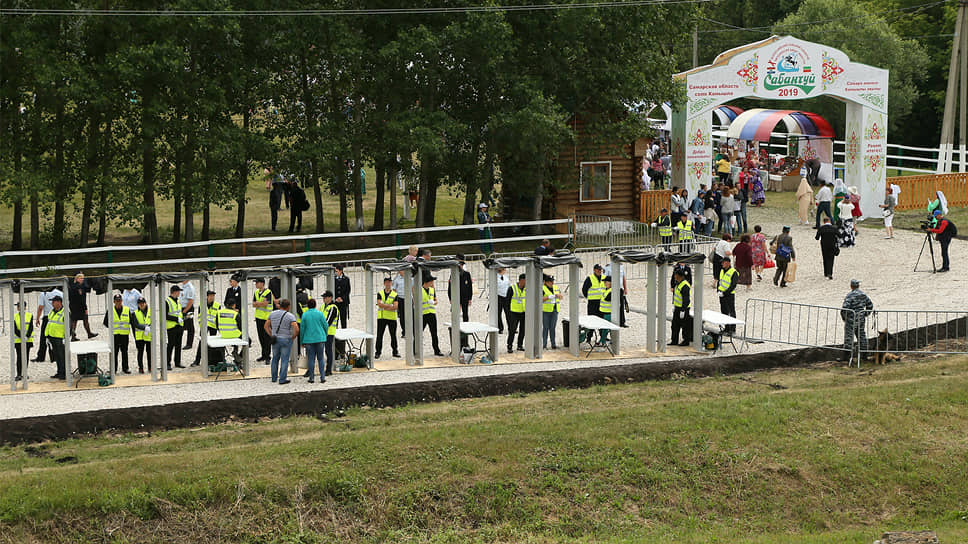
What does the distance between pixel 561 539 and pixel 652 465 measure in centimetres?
203

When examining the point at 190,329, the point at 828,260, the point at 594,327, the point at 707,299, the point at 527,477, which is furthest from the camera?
the point at 828,260

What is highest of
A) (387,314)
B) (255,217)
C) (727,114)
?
(727,114)

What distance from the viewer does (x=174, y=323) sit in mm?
20141

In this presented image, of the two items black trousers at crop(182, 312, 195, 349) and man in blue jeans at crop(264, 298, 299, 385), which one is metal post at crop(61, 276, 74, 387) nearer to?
black trousers at crop(182, 312, 195, 349)

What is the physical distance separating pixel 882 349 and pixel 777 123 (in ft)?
87.9

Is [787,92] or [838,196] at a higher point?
[787,92]

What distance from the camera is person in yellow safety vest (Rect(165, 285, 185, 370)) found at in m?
20.0

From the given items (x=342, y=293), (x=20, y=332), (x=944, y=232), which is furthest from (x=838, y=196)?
(x=20, y=332)

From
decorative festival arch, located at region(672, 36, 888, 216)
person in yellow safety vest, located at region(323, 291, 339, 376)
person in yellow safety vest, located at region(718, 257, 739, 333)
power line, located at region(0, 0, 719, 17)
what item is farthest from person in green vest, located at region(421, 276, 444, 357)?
decorative festival arch, located at region(672, 36, 888, 216)

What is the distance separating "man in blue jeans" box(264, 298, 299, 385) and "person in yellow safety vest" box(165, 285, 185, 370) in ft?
6.02

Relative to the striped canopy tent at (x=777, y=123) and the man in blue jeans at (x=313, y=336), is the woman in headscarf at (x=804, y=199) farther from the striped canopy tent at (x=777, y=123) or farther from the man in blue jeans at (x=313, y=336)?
the man in blue jeans at (x=313, y=336)

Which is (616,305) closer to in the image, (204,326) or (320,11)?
(204,326)

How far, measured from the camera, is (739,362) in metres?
20.6

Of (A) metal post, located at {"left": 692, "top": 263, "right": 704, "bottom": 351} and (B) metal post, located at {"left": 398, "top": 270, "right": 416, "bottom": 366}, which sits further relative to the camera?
(A) metal post, located at {"left": 692, "top": 263, "right": 704, "bottom": 351}
